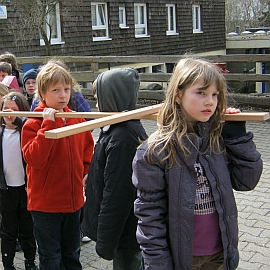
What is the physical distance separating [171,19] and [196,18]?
2.86 metres

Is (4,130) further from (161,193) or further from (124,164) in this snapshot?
(161,193)

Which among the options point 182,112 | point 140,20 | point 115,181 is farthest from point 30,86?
point 140,20

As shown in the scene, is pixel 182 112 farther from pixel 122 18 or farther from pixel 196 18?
→ pixel 196 18

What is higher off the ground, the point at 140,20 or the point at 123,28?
the point at 140,20

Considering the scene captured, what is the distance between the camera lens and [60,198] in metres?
3.36

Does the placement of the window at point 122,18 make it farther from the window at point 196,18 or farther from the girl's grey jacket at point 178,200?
the girl's grey jacket at point 178,200

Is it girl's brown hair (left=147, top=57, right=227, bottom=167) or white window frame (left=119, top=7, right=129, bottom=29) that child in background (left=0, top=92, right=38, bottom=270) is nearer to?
girl's brown hair (left=147, top=57, right=227, bottom=167)

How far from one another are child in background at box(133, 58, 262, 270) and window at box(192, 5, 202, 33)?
23.5 metres

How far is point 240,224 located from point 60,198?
223cm

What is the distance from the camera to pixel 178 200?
2.31 metres

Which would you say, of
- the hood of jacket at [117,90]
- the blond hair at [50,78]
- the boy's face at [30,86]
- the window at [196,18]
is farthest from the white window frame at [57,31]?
the hood of jacket at [117,90]

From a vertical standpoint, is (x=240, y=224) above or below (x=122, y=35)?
below

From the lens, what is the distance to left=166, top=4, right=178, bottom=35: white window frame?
22922 mm

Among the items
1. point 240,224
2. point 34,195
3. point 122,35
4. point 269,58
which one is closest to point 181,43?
point 122,35
